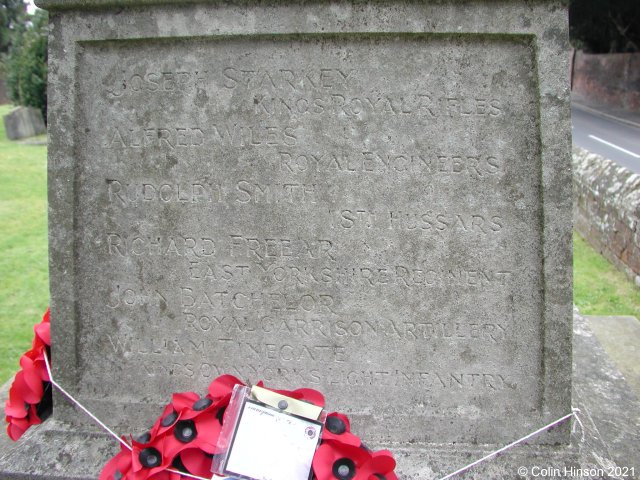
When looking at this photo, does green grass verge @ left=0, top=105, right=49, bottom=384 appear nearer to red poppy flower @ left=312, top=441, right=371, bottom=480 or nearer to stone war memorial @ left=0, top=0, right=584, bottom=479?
stone war memorial @ left=0, top=0, right=584, bottom=479

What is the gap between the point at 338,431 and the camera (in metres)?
2.17

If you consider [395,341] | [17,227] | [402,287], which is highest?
[402,287]

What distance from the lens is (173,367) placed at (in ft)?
8.48

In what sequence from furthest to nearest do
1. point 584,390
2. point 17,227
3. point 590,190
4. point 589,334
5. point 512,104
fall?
point 17,227 → point 590,190 → point 589,334 → point 584,390 → point 512,104

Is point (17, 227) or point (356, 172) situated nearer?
point (356, 172)

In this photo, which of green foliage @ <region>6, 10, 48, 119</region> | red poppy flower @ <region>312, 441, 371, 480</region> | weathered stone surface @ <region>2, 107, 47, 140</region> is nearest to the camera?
red poppy flower @ <region>312, 441, 371, 480</region>

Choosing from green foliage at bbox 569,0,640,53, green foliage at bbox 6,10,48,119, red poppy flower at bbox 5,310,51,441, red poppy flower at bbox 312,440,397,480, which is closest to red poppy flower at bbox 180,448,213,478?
red poppy flower at bbox 312,440,397,480

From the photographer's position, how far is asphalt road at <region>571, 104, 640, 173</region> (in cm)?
1362

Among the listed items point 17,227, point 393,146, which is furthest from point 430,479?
point 17,227

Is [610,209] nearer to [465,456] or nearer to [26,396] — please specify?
[465,456]

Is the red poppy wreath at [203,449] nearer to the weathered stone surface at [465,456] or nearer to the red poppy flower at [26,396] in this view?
the weathered stone surface at [465,456]

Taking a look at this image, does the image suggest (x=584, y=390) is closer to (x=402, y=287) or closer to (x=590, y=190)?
(x=402, y=287)

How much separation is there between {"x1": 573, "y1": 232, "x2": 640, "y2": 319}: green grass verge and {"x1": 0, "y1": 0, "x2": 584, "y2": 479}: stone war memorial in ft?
10.2

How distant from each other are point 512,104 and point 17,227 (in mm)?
7316
